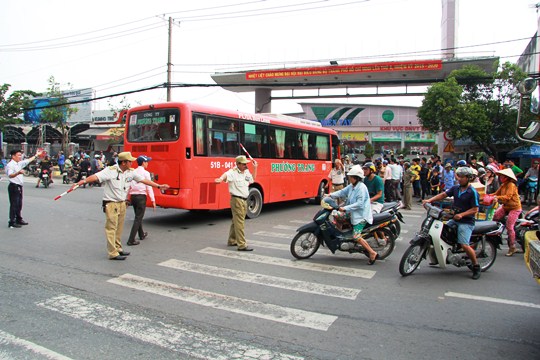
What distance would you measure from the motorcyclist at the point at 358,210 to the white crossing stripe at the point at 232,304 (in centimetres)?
242

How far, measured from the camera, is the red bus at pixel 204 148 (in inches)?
385

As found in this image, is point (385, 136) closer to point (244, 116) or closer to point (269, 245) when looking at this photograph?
point (244, 116)

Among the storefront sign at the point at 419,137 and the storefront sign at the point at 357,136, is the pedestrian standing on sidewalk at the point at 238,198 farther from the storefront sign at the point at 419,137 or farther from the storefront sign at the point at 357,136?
the storefront sign at the point at 419,137

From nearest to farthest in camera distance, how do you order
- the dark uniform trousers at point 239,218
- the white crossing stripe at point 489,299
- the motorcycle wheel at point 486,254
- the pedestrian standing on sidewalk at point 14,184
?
the white crossing stripe at point 489,299 < the motorcycle wheel at point 486,254 < the dark uniform trousers at point 239,218 < the pedestrian standing on sidewalk at point 14,184

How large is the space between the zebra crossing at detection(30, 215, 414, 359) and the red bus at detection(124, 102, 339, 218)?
2.60 meters

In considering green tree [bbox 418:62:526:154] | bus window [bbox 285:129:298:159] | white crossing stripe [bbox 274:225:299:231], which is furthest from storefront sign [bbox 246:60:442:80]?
white crossing stripe [bbox 274:225:299:231]

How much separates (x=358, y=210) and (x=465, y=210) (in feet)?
5.35

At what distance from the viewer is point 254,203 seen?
1204 centimetres

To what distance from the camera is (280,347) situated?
3799 millimetres

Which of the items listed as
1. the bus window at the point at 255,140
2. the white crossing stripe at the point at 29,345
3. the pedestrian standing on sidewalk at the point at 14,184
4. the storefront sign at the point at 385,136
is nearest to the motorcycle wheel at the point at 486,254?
the white crossing stripe at the point at 29,345

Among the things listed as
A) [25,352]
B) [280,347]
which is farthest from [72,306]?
[280,347]

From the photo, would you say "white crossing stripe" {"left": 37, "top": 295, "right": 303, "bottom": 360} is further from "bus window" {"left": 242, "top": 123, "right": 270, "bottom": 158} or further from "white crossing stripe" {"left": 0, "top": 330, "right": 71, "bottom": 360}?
"bus window" {"left": 242, "top": 123, "right": 270, "bottom": 158}

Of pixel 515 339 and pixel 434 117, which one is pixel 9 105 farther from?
pixel 515 339

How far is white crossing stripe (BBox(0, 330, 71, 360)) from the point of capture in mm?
3544
